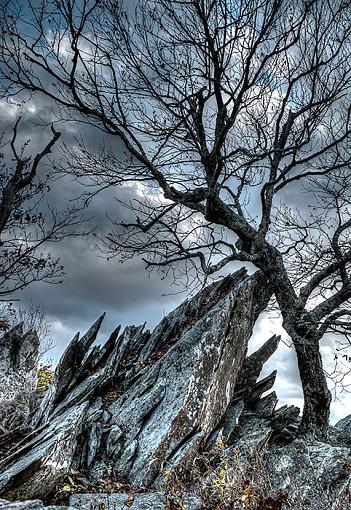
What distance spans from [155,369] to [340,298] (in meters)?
5.26

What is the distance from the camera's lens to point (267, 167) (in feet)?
39.5

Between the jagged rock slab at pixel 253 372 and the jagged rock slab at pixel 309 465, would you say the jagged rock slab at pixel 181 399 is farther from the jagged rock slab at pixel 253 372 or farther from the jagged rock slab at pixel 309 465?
the jagged rock slab at pixel 309 465

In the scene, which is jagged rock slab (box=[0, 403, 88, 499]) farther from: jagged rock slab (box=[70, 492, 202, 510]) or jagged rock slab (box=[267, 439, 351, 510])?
jagged rock slab (box=[267, 439, 351, 510])

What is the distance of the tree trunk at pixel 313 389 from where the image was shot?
10.3 metres

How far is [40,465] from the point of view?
5719 millimetres

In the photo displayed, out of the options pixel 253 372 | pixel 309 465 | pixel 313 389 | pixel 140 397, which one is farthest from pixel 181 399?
pixel 313 389

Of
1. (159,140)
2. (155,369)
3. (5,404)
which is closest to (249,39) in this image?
(159,140)

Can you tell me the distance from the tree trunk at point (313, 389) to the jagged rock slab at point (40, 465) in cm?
613

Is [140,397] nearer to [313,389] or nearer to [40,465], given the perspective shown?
[40,465]

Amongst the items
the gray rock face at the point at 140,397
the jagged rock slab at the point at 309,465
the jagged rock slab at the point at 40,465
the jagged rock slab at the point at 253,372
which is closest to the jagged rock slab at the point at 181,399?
the gray rock face at the point at 140,397

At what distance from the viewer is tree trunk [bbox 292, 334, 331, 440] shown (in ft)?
33.9

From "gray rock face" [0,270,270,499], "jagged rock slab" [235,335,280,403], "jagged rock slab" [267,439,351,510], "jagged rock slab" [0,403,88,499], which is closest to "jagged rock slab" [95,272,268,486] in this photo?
"gray rock face" [0,270,270,499]

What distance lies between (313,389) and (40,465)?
7.22 metres

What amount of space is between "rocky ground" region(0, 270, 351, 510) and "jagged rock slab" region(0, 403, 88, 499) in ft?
0.05
